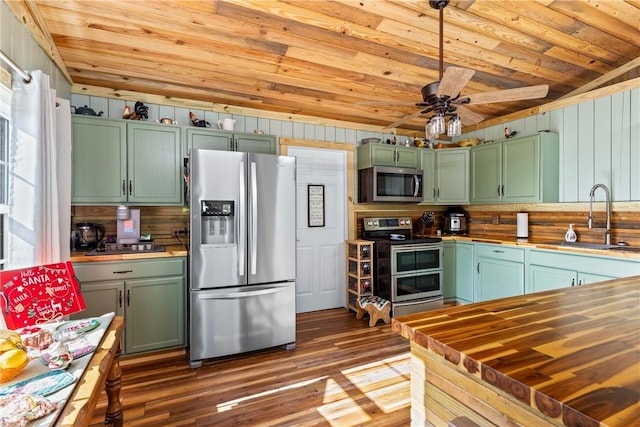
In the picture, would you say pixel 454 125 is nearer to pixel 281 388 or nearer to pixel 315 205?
pixel 281 388

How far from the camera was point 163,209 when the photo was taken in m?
3.30

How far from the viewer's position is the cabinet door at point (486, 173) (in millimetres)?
3965

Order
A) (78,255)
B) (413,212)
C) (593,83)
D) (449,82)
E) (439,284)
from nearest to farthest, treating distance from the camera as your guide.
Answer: (449,82) → (78,255) → (593,83) → (439,284) → (413,212)

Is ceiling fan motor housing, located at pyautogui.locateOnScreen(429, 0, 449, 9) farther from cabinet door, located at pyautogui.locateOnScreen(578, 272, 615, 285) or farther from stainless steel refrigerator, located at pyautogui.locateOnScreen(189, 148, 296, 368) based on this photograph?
cabinet door, located at pyautogui.locateOnScreen(578, 272, 615, 285)

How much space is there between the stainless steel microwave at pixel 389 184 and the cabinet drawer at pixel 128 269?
7.53ft

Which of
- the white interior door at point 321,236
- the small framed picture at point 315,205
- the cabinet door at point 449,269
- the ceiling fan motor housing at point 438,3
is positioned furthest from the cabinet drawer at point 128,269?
the cabinet door at point 449,269

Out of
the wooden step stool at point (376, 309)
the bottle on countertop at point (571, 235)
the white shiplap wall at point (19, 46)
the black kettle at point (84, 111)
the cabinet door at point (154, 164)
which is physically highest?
the white shiplap wall at point (19, 46)

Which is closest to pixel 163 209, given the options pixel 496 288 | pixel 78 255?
pixel 78 255

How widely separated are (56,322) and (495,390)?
71.4 inches

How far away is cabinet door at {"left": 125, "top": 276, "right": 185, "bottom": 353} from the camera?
266 centimetres

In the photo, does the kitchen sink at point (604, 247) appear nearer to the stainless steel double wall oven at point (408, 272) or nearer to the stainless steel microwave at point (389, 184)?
the stainless steel double wall oven at point (408, 272)

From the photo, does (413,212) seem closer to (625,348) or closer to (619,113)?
(619,113)

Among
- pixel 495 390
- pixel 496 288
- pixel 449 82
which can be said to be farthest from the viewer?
pixel 496 288

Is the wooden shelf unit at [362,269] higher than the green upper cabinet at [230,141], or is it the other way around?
the green upper cabinet at [230,141]
